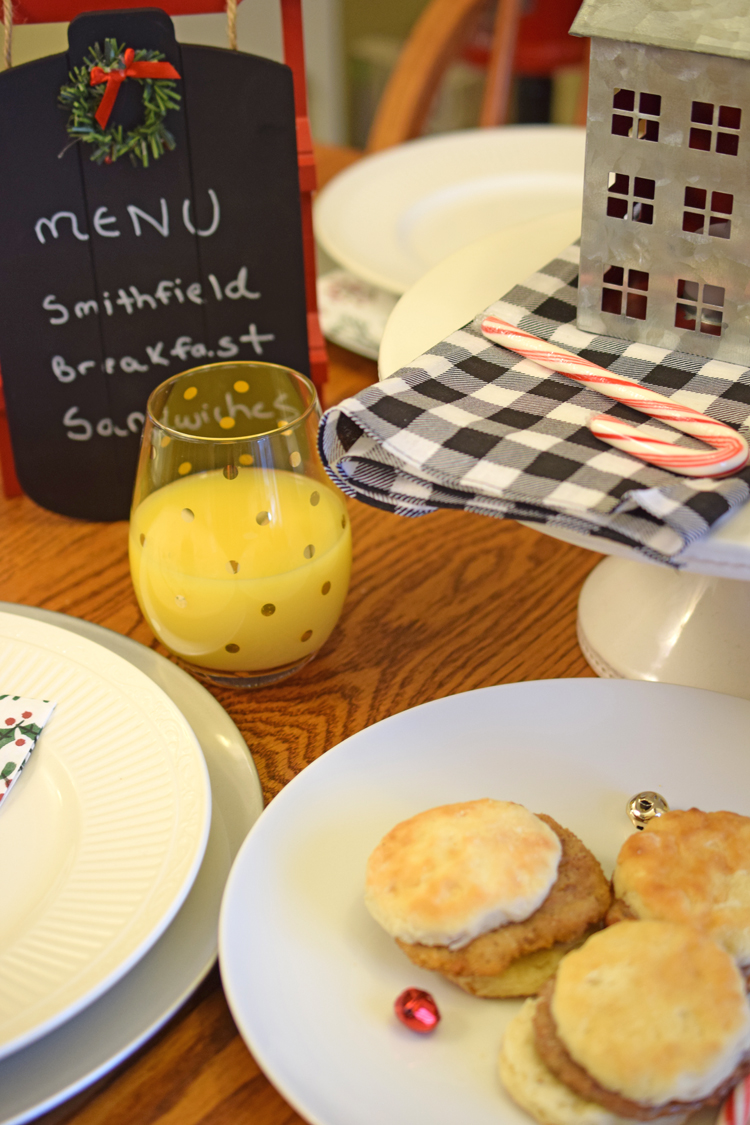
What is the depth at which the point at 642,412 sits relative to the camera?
60cm

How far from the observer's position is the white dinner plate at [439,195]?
119 cm

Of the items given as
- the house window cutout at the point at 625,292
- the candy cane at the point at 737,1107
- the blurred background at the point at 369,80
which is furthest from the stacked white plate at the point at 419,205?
the blurred background at the point at 369,80

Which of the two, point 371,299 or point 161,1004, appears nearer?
point 161,1004

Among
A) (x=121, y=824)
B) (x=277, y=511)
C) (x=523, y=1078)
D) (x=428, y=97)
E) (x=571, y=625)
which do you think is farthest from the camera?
(x=428, y=97)

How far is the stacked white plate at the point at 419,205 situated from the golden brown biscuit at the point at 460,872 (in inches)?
26.3

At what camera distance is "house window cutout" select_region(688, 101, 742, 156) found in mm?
583

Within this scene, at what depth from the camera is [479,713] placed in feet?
2.14

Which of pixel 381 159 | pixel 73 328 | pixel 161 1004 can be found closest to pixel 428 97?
pixel 381 159

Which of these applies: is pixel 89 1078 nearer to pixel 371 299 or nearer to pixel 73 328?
pixel 73 328

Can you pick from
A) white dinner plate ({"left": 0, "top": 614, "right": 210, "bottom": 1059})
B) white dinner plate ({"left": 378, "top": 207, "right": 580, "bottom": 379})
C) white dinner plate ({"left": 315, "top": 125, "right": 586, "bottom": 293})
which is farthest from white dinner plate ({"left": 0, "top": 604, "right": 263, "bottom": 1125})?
white dinner plate ({"left": 315, "top": 125, "right": 586, "bottom": 293})

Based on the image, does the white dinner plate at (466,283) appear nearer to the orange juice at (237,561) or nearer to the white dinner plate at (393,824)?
the orange juice at (237,561)

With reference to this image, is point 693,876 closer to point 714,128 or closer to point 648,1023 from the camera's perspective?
point 648,1023

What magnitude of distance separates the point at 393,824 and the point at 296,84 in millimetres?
607

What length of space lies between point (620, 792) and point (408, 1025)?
20cm
